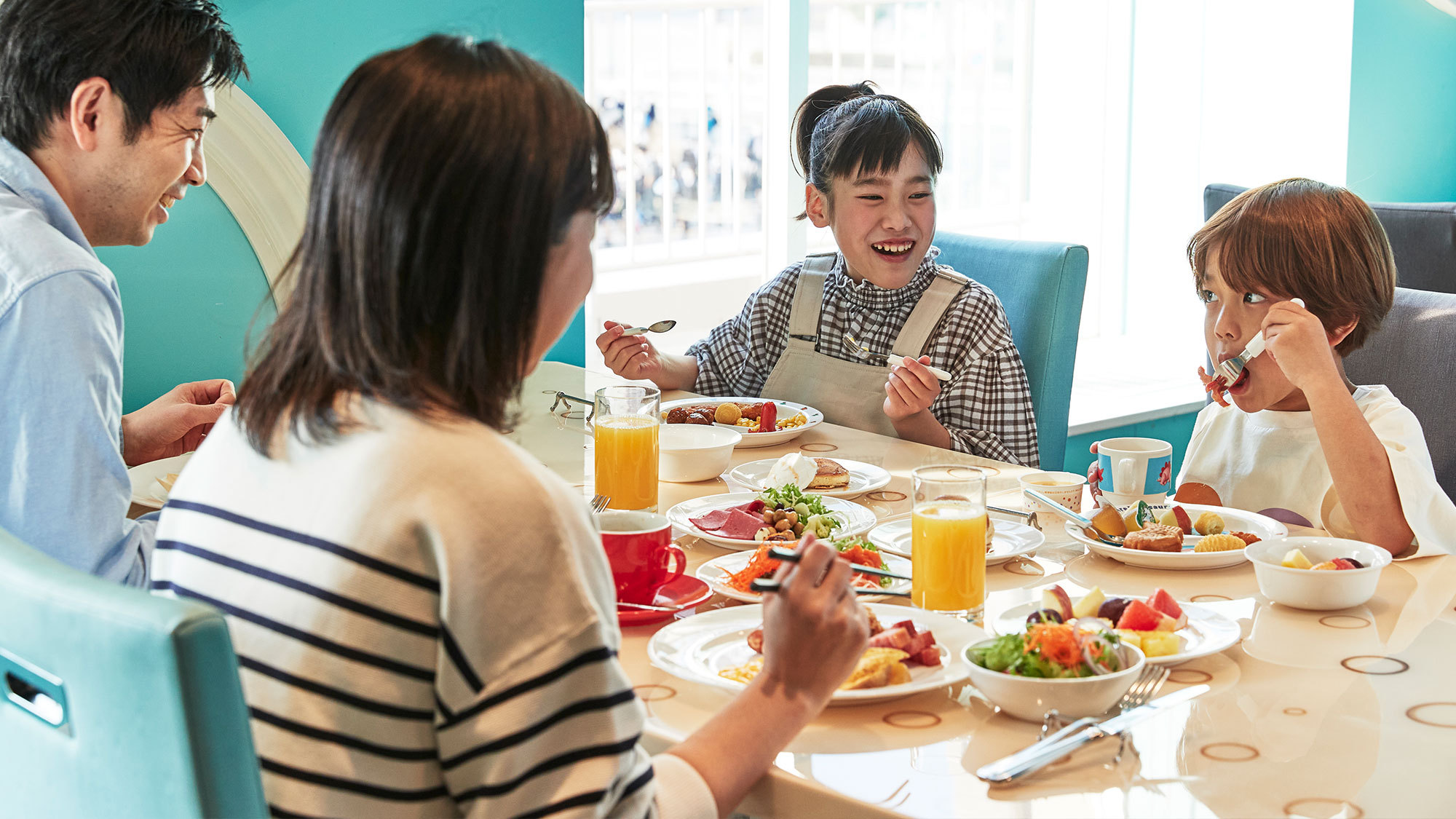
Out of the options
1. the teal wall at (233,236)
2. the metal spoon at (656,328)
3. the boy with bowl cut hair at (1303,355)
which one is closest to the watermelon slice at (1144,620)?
the boy with bowl cut hair at (1303,355)

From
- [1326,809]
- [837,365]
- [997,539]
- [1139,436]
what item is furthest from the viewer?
[1139,436]

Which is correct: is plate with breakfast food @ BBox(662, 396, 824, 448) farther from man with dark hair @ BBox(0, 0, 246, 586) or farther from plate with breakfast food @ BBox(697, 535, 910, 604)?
man with dark hair @ BBox(0, 0, 246, 586)

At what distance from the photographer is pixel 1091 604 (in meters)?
1.08

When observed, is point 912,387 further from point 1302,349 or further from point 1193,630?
point 1193,630

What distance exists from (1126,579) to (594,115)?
765 millimetres

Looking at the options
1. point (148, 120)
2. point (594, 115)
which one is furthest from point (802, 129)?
point (594, 115)

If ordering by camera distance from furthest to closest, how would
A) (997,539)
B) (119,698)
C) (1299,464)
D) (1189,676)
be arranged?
(1299,464), (997,539), (1189,676), (119,698)

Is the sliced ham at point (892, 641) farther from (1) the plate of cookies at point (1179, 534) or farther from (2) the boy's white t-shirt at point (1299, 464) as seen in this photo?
(2) the boy's white t-shirt at point (1299, 464)

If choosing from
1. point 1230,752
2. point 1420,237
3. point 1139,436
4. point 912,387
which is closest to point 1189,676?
point 1230,752

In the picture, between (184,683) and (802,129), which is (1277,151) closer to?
(802,129)

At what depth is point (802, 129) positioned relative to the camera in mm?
2436

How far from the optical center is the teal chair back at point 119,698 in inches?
24.5

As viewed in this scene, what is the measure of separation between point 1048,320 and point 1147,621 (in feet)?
3.96

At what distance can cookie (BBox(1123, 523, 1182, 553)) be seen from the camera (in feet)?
4.22
